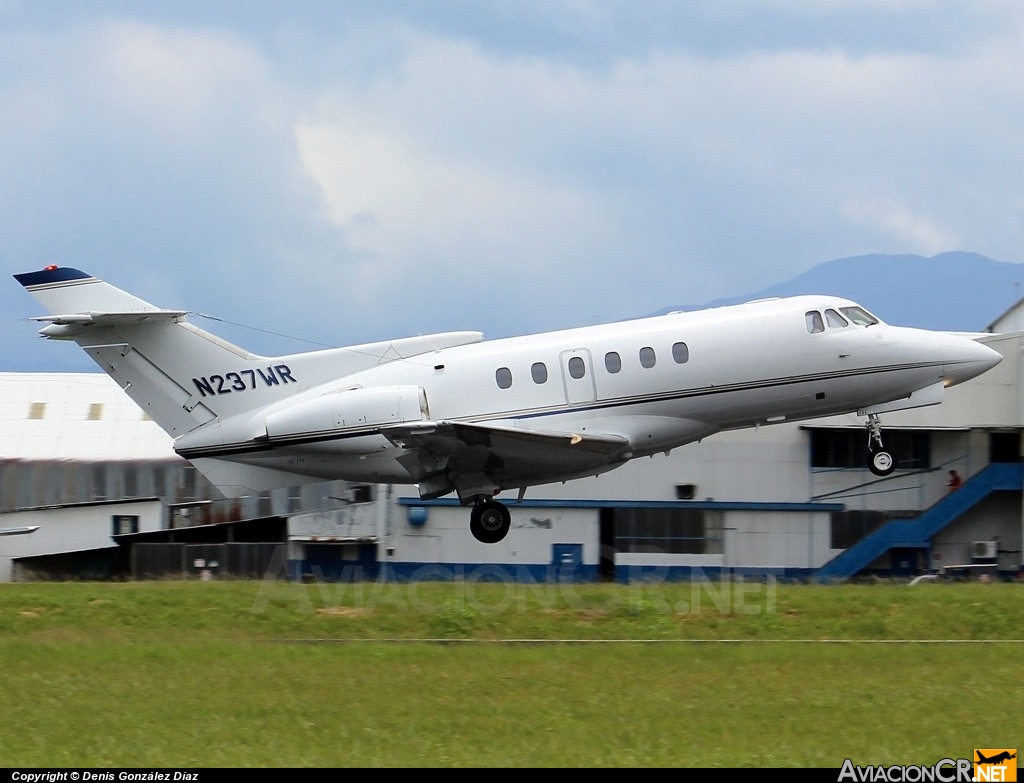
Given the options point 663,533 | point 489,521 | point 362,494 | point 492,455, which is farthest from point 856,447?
point 492,455

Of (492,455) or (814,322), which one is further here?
(814,322)

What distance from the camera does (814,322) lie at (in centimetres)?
2081

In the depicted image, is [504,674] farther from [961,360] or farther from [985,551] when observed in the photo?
[985,551]

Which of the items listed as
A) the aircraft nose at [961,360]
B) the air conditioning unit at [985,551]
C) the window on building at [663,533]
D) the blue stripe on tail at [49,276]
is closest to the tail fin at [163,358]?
the blue stripe on tail at [49,276]

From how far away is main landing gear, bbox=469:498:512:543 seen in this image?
2153 cm

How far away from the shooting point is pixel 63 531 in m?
33.7

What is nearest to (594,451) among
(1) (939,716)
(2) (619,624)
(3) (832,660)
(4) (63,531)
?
(2) (619,624)

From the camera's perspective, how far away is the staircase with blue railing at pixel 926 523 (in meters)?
36.2

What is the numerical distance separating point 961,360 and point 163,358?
12.9 metres

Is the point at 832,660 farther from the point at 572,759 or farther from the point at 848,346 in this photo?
the point at 848,346

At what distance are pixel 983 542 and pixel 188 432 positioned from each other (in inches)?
970

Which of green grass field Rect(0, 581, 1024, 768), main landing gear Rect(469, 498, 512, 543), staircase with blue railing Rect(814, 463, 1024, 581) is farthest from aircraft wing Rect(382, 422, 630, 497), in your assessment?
staircase with blue railing Rect(814, 463, 1024, 581)

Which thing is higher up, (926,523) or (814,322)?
(814,322)

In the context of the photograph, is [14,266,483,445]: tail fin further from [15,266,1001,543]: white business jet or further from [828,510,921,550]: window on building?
[828,510,921,550]: window on building
